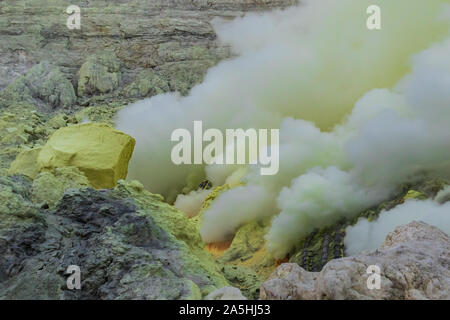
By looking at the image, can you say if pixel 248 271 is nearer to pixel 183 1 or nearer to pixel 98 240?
pixel 98 240

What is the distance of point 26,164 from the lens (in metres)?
23.4

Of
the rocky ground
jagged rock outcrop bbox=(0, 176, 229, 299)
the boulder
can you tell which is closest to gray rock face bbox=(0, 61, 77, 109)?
the rocky ground

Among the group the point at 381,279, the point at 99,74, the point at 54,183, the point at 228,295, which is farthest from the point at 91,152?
the point at 99,74

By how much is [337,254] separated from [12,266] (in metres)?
27.8

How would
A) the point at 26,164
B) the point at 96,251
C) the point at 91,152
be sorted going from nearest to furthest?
the point at 96,251 < the point at 91,152 < the point at 26,164

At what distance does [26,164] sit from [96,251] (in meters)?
12.6

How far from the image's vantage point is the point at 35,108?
48312mm

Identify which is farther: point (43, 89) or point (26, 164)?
point (43, 89)

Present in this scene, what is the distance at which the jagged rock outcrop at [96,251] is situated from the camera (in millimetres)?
11875

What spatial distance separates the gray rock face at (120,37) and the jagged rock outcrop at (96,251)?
43268mm

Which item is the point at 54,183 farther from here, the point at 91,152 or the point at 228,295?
the point at 228,295

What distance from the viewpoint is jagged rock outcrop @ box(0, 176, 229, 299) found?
39.0 feet

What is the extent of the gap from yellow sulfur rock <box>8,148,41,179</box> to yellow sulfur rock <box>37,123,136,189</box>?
88cm
